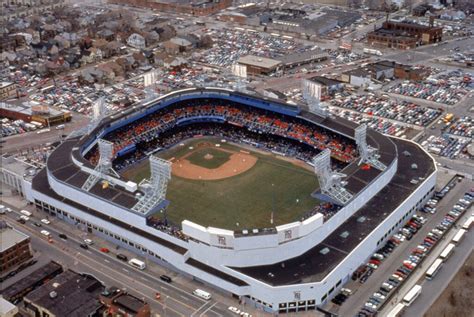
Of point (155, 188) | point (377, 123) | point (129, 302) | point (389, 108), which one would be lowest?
point (377, 123)

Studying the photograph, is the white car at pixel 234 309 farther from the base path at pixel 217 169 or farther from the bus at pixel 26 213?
the bus at pixel 26 213

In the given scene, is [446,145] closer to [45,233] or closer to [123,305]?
[123,305]

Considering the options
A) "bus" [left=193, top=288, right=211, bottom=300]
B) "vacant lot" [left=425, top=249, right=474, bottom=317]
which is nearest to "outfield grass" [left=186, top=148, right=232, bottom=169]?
"bus" [left=193, top=288, right=211, bottom=300]

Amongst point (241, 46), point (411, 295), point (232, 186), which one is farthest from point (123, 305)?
point (241, 46)

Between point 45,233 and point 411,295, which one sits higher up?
point 45,233

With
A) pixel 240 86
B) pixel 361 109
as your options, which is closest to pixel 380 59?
pixel 361 109

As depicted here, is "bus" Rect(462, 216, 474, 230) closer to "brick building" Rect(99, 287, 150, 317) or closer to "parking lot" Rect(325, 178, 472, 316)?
"parking lot" Rect(325, 178, 472, 316)
